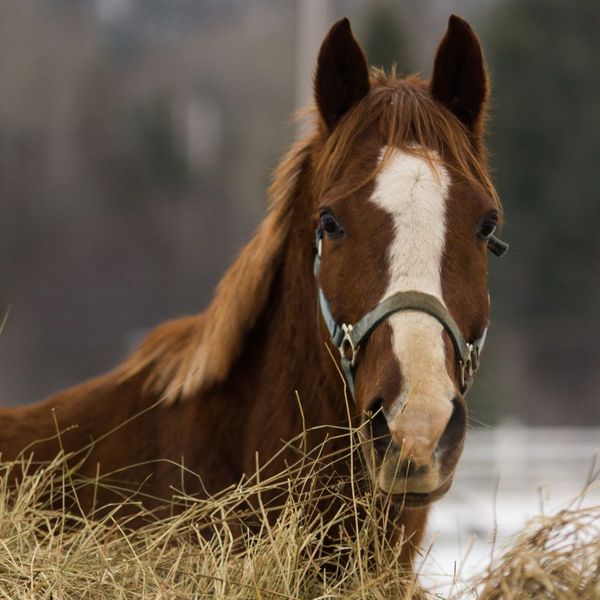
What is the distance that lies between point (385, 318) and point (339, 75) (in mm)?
992

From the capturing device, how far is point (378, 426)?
3178 millimetres

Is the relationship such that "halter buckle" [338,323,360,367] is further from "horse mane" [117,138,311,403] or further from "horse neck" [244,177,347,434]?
"horse mane" [117,138,311,403]

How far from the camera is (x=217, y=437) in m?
3.98

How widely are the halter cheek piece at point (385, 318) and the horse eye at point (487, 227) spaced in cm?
17

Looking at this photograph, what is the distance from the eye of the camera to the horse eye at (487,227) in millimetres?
3518

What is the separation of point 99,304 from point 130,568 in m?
35.6

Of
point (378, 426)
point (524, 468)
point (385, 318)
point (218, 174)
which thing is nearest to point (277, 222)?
point (385, 318)

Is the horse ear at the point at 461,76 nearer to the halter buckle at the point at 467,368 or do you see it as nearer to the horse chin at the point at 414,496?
the halter buckle at the point at 467,368

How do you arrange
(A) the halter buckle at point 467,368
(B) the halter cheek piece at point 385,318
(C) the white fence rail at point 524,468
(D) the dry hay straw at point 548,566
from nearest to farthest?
(D) the dry hay straw at point 548,566, (B) the halter cheek piece at point 385,318, (A) the halter buckle at point 467,368, (C) the white fence rail at point 524,468

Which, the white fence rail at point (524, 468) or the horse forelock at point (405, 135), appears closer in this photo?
the horse forelock at point (405, 135)

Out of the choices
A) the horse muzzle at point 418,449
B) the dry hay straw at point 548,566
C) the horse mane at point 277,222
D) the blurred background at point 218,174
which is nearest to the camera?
the dry hay straw at point 548,566

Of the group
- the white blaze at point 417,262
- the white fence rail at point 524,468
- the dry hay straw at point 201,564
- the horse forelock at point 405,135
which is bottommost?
the white fence rail at point 524,468

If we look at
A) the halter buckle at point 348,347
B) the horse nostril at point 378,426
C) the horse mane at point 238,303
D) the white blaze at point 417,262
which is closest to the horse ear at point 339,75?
the horse mane at point 238,303

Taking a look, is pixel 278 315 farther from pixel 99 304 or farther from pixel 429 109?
pixel 99 304
